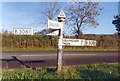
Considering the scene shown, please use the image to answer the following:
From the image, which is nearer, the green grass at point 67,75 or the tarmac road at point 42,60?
the green grass at point 67,75

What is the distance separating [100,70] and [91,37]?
772 inches

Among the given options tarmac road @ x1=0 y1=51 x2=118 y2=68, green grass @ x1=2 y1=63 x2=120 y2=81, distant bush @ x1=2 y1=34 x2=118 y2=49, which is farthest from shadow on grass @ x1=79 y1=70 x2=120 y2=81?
distant bush @ x1=2 y1=34 x2=118 y2=49

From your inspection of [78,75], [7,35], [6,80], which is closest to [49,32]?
[78,75]

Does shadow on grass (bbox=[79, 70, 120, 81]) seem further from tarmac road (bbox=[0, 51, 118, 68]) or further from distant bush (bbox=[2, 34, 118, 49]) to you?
distant bush (bbox=[2, 34, 118, 49])

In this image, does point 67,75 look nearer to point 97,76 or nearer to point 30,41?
point 97,76

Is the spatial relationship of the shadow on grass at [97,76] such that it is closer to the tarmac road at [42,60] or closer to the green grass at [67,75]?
the green grass at [67,75]

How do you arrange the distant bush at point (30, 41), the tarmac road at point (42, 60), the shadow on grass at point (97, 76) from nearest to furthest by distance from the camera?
the shadow on grass at point (97, 76), the tarmac road at point (42, 60), the distant bush at point (30, 41)

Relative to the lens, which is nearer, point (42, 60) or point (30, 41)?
point (42, 60)

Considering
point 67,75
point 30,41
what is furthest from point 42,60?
point 30,41

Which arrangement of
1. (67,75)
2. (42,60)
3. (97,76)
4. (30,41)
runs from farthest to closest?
(30,41), (42,60), (67,75), (97,76)

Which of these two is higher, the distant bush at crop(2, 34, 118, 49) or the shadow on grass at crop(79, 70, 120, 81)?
the distant bush at crop(2, 34, 118, 49)

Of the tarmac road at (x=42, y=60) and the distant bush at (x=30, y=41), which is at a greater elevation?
the distant bush at (x=30, y=41)

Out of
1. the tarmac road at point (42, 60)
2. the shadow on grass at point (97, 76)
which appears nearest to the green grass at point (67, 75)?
the shadow on grass at point (97, 76)

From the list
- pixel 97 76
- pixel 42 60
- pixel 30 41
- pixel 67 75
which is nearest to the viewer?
pixel 97 76
